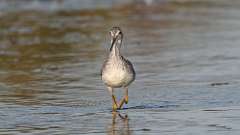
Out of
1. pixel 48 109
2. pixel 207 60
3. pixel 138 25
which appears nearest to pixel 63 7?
pixel 138 25

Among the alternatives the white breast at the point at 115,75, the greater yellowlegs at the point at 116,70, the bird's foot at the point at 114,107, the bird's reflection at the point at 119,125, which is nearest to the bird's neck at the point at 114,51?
the greater yellowlegs at the point at 116,70

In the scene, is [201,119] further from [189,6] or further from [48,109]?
[189,6]

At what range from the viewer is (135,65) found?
46.9 feet

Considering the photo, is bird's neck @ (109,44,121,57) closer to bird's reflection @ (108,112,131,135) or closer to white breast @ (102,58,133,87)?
white breast @ (102,58,133,87)

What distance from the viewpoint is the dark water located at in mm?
9188

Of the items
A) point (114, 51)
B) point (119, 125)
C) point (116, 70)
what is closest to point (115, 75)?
point (116, 70)

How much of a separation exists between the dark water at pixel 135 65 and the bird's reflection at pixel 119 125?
0.04ft

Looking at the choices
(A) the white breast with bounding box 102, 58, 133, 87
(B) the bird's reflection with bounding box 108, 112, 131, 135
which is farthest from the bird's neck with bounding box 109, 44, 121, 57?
(B) the bird's reflection with bounding box 108, 112, 131, 135

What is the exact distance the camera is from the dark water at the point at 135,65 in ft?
30.1

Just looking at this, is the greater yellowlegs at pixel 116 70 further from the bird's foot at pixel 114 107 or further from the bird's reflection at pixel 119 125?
the bird's reflection at pixel 119 125

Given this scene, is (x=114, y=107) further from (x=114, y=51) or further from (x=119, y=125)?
(x=119, y=125)

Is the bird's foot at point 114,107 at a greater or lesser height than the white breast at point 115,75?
lesser

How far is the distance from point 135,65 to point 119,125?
5277 mm

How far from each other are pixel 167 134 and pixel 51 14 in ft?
52.7
